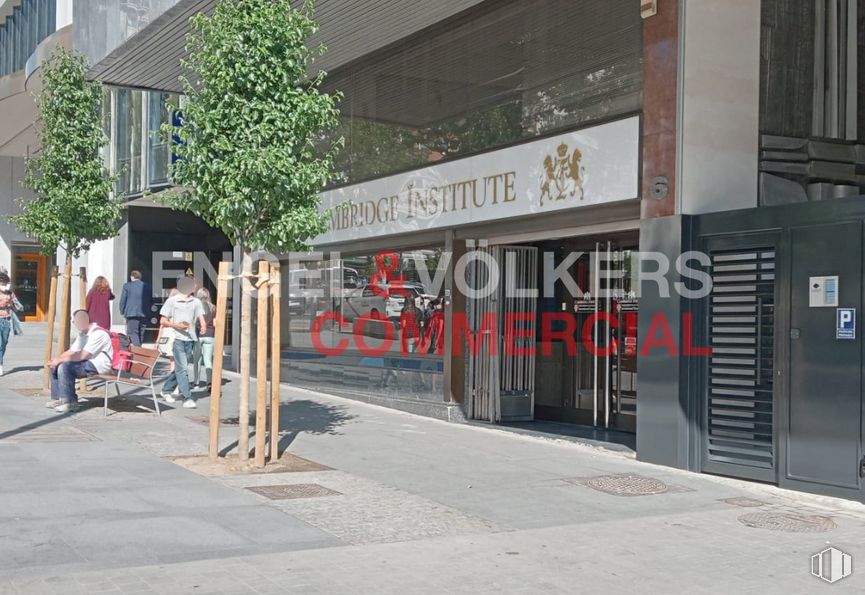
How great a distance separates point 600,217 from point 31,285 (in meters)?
32.5

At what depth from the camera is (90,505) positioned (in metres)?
7.16

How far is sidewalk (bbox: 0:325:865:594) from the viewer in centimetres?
565

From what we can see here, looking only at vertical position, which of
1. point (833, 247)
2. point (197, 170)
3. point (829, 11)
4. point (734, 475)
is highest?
point (829, 11)

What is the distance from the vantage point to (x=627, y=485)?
29.1ft

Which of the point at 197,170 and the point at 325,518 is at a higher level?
the point at 197,170

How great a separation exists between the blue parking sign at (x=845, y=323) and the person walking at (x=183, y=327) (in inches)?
333

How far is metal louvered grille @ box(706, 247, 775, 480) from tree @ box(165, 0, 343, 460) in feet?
13.7

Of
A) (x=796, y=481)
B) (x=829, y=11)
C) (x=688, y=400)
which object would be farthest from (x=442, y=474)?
(x=829, y=11)

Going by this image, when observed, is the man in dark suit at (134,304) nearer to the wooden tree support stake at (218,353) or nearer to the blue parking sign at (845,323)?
the wooden tree support stake at (218,353)

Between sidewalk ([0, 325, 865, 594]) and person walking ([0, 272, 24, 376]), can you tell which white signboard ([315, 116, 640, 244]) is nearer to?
sidewalk ([0, 325, 865, 594])

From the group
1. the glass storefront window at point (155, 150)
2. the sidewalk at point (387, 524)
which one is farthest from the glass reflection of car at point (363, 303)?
the glass storefront window at point (155, 150)

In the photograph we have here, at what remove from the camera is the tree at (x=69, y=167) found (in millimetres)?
13820

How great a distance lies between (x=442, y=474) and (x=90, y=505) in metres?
3.38

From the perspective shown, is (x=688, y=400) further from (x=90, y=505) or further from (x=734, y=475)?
(x=90, y=505)
